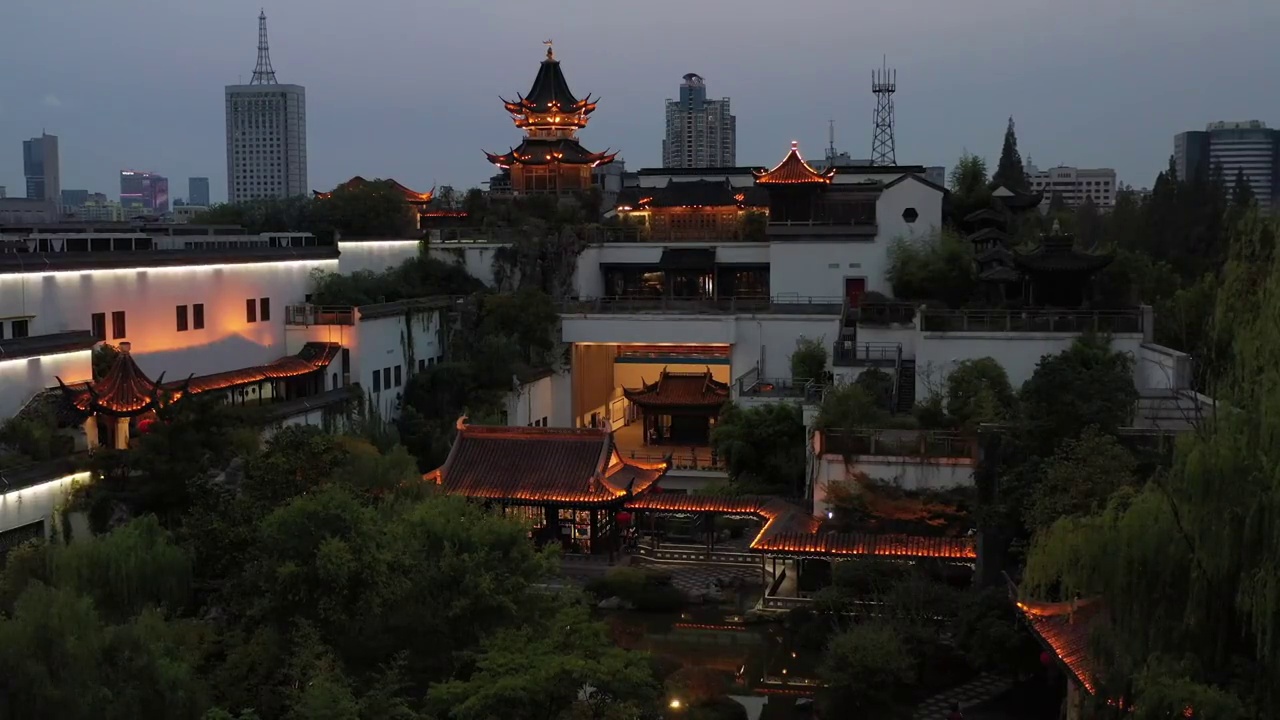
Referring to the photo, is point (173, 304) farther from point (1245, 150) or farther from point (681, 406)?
point (1245, 150)

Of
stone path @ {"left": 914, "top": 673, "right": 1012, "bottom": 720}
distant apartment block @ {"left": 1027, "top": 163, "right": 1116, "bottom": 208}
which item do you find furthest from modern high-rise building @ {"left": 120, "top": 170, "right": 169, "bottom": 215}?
stone path @ {"left": 914, "top": 673, "right": 1012, "bottom": 720}

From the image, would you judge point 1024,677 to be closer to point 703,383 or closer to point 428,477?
point 428,477

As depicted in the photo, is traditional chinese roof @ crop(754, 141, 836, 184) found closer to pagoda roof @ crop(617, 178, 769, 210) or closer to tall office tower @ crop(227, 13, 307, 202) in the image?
pagoda roof @ crop(617, 178, 769, 210)

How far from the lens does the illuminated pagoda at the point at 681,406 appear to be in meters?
33.3

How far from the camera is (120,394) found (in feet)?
66.3

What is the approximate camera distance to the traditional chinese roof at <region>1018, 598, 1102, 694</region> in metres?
11.8

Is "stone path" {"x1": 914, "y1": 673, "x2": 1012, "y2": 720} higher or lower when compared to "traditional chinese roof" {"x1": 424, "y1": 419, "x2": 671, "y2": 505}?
lower

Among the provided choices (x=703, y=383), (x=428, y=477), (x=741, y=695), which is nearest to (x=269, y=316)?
(x=428, y=477)

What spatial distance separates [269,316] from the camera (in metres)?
28.6

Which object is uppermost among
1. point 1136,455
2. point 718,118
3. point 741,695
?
point 718,118

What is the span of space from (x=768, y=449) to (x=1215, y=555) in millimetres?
17060

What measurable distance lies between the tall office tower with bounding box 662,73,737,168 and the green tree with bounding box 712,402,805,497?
82.2 metres

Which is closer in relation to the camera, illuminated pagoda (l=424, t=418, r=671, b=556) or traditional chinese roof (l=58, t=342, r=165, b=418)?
traditional chinese roof (l=58, t=342, r=165, b=418)

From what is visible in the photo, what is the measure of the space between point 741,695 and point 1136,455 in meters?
6.53
